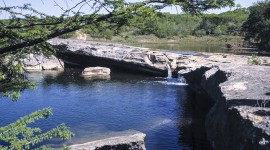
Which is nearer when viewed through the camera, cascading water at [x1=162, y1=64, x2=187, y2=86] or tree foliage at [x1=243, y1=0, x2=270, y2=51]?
cascading water at [x1=162, y1=64, x2=187, y2=86]

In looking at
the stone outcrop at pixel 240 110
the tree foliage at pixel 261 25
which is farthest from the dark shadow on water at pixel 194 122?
the tree foliage at pixel 261 25

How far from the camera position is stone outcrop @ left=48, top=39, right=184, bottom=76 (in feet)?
156

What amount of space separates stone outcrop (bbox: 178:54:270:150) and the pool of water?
3.01m

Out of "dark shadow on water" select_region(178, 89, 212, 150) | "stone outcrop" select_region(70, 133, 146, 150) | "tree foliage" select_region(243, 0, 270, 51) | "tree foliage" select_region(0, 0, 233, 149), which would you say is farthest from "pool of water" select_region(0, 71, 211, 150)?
"tree foliage" select_region(243, 0, 270, 51)

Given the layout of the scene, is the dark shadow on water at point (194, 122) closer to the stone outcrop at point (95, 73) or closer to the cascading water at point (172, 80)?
the cascading water at point (172, 80)

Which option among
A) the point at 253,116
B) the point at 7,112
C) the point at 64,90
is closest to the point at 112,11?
the point at 253,116

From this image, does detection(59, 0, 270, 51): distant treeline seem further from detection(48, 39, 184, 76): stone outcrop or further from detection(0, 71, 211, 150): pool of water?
detection(48, 39, 184, 76): stone outcrop

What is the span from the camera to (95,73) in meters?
47.9

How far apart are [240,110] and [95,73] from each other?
35.0 meters

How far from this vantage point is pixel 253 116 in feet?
43.0

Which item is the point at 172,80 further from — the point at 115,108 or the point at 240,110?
the point at 240,110

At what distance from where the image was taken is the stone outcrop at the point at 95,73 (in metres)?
46.5

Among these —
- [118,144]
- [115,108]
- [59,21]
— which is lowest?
[115,108]

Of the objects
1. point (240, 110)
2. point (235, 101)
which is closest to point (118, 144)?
point (235, 101)
